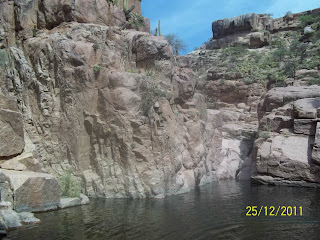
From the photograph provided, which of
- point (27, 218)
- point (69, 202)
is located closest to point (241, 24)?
point (69, 202)

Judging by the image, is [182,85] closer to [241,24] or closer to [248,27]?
[248,27]

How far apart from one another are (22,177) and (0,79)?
19.1ft

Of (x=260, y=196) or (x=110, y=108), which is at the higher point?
(x=110, y=108)

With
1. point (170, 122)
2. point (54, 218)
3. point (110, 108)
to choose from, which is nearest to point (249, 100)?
point (170, 122)

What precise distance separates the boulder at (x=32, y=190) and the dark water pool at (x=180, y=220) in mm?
492

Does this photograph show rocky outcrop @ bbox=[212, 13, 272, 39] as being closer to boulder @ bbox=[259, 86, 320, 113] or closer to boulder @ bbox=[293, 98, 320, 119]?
boulder @ bbox=[259, 86, 320, 113]

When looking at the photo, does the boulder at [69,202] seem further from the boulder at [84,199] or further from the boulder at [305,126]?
the boulder at [305,126]

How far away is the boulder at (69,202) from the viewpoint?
38.8 feet

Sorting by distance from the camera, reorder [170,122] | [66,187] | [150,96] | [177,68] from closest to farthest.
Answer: [66,187] < [150,96] < [170,122] < [177,68]

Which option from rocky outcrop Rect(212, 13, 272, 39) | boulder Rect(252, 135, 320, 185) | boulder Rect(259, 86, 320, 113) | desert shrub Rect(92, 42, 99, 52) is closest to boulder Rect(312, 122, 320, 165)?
boulder Rect(252, 135, 320, 185)

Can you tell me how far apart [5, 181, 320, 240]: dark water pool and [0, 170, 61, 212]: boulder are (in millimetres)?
492

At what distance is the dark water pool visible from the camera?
8.88m

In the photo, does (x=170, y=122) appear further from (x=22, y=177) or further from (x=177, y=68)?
(x=22, y=177)

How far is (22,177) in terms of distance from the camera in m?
11.0
